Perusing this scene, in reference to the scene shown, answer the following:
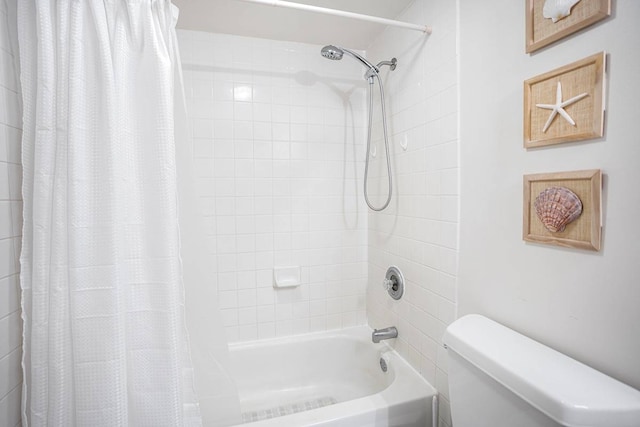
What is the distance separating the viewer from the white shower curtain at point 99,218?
86cm

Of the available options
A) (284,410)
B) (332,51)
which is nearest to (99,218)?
(332,51)

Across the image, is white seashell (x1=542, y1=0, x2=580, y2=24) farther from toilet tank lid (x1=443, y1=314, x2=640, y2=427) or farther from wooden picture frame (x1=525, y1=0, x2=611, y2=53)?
toilet tank lid (x1=443, y1=314, x2=640, y2=427)

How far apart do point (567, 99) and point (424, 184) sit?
632 mm

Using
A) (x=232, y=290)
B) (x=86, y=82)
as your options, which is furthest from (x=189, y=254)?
(x=232, y=290)

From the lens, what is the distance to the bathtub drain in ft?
5.35

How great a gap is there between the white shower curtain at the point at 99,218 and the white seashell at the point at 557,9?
3.66 feet

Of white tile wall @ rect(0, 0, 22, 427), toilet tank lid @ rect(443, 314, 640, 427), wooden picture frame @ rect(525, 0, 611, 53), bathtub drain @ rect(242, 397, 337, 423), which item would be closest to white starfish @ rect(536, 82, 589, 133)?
wooden picture frame @ rect(525, 0, 611, 53)

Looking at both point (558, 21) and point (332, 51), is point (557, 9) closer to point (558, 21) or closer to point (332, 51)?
point (558, 21)

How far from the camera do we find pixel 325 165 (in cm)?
186

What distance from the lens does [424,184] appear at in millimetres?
1347

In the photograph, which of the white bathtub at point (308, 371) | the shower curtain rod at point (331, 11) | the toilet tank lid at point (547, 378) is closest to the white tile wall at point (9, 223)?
the shower curtain rod at point (331, 11)

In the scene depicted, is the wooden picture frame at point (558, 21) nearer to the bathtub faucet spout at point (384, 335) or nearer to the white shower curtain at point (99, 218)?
the white shower curtain at point (99, 218)

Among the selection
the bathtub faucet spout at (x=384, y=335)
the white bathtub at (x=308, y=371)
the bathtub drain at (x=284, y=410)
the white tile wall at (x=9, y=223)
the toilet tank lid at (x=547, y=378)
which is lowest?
the bathtub drain at (x=284, y=410)

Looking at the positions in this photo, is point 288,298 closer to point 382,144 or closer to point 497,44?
point 382,144
